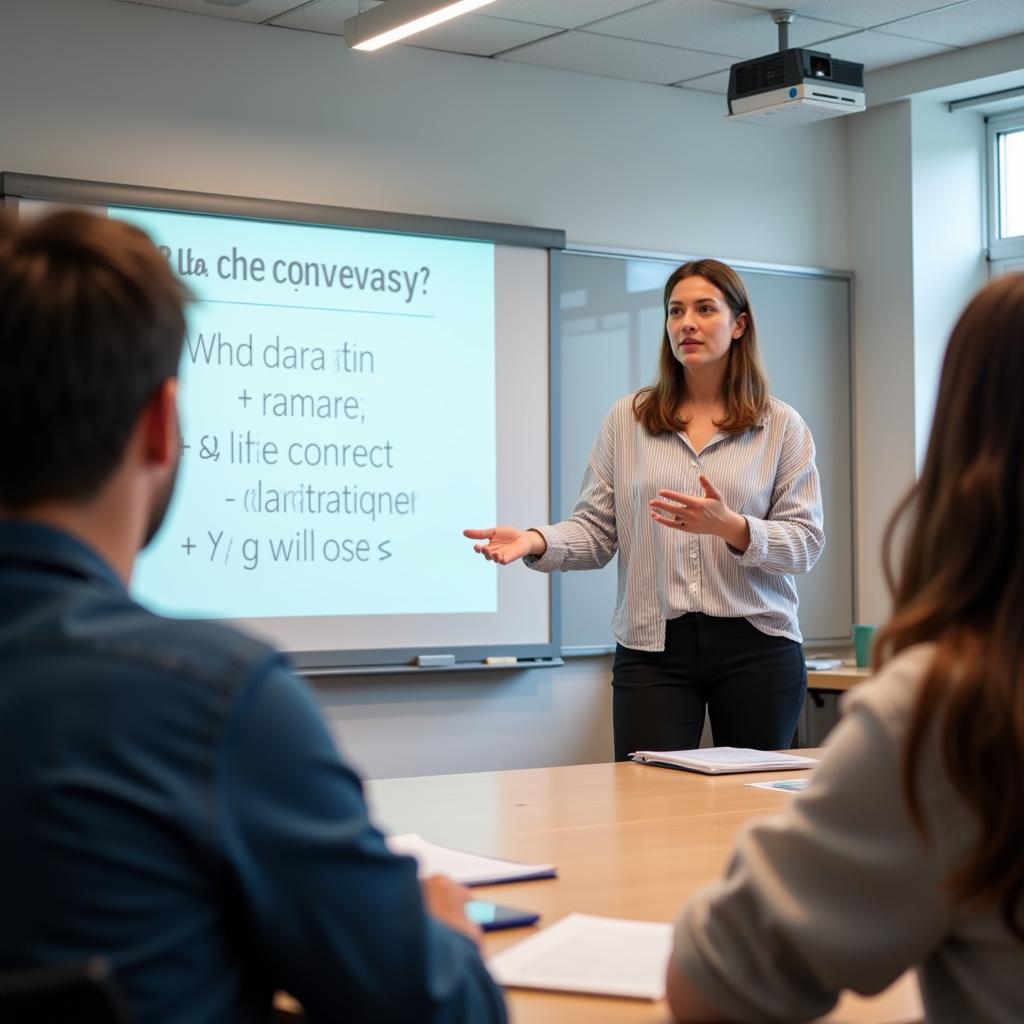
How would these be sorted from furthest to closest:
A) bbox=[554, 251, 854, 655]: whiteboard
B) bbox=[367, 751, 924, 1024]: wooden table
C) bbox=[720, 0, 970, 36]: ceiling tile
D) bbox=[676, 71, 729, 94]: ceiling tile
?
bbox=[676, 71, 729, 94]: ceiling tile, bbox=[554, 251, 854, 655]: whiteboard, bbox=[720, 0, 970, 36]: ceiling tile, bbox=[367, 751, 924, 1024]: wooden table

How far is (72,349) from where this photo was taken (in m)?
0.96

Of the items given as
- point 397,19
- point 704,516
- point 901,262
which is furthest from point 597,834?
point 901,262

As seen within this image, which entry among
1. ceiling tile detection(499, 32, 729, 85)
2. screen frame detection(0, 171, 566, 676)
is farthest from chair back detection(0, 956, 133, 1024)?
ceiling tile detection(499, 32, 729, 85)

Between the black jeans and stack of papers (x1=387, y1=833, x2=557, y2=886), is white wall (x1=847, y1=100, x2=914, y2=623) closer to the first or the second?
the black jeans

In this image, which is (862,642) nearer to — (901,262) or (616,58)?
(901,262)

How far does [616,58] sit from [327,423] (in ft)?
5.45

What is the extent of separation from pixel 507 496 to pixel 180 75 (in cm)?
170

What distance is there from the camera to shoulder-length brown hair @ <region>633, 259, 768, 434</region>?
337 centimetres

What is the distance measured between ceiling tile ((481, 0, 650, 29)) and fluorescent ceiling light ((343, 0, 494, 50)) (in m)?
0.47

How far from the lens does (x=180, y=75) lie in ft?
14.5

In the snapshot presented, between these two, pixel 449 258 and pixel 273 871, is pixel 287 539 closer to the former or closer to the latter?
pixel 449 258

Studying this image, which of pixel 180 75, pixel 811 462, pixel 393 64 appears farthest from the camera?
pixel 393 64

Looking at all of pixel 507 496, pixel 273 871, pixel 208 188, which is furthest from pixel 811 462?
pixel 273 871

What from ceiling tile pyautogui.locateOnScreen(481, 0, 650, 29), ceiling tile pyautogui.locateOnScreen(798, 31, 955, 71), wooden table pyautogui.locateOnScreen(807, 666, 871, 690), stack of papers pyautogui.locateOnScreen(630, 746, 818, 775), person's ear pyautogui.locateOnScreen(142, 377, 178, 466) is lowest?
wooden table pyautogui.locateOnScreen(807, 666, 871, 690)
